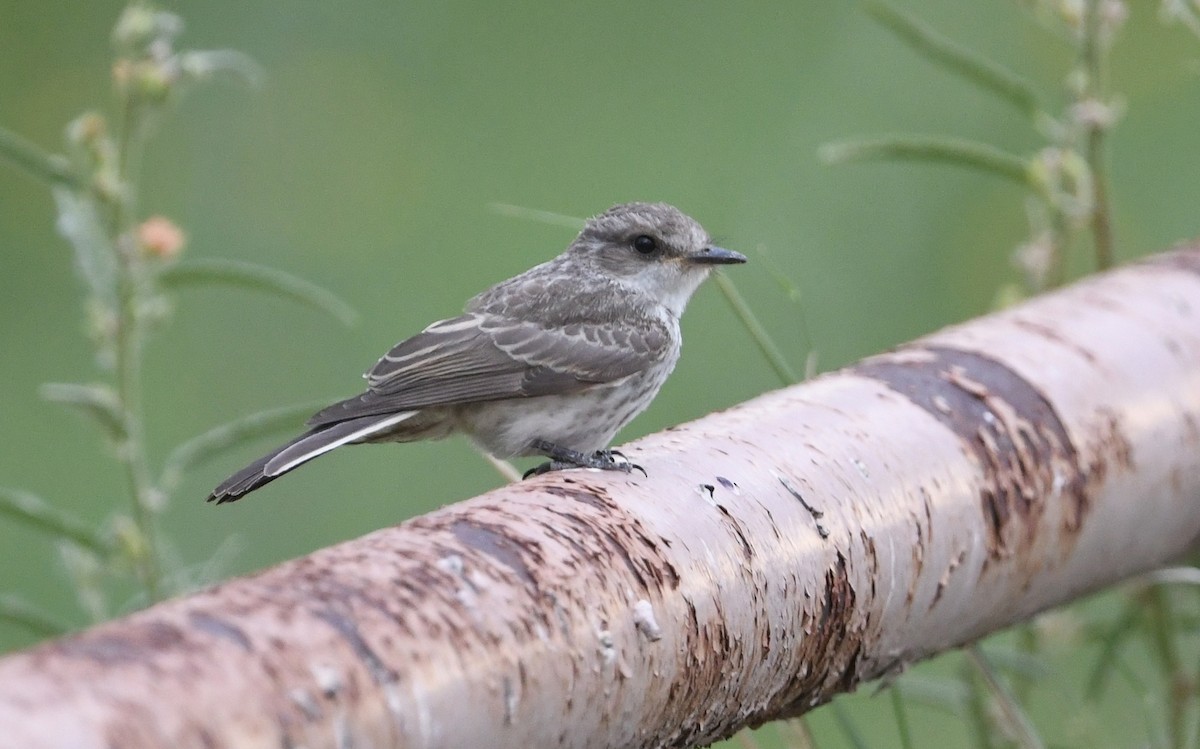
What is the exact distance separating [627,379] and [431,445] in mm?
2892

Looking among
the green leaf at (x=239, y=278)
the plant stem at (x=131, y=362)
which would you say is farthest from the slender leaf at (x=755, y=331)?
the plant stem at (x=131, y=362)

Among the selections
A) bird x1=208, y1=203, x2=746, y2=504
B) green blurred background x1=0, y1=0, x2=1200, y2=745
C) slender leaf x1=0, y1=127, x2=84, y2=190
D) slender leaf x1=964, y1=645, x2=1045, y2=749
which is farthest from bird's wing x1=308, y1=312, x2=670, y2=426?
green blurred background x1=0, y1=0, x2=1200, y2=745

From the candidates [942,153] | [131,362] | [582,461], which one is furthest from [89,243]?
[942,153]

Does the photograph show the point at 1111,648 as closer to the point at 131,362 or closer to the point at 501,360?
the point at 501,360

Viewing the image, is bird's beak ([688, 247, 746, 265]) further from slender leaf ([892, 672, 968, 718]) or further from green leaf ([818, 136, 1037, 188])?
slender leaf ([892, 672, 968, 718])

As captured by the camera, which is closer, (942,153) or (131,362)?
(131,362)

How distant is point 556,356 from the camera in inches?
140

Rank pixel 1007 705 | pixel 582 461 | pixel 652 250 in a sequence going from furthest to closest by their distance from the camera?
pixel 652 250 → pixel 582 461 → pixel 1007 705

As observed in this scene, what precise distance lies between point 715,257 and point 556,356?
47cm

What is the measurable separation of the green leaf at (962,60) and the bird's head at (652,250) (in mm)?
654

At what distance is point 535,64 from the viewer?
25.4ft

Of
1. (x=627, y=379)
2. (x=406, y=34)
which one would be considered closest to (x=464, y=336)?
(x=627, y=379)

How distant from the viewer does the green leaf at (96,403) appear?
9.42ft

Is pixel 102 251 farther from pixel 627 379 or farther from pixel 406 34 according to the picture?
pixel 406 34
